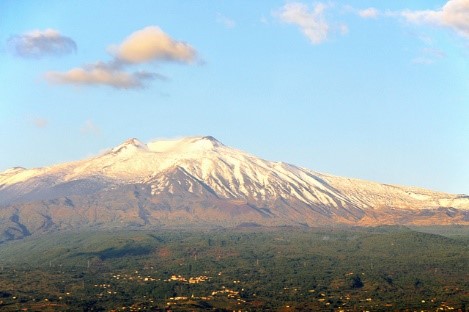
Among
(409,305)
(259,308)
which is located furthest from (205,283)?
(409,305)

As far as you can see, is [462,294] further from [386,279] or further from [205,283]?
[205,283]

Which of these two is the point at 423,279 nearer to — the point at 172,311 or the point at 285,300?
the point at 285,300

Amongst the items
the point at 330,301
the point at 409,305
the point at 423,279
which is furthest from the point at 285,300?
the point at 423,279

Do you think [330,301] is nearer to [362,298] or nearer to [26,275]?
[362,298]

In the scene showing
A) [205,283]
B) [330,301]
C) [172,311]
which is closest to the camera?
[172,311]

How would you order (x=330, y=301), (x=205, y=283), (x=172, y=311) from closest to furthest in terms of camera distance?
(x=172, y=311)
(x=330, y=301)
(x=205, y=283)

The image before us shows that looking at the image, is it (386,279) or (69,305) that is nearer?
(69,305)

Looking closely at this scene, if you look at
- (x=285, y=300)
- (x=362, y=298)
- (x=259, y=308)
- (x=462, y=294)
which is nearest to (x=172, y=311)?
(x=259, y=308)

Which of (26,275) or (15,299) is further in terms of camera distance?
(26,275)
